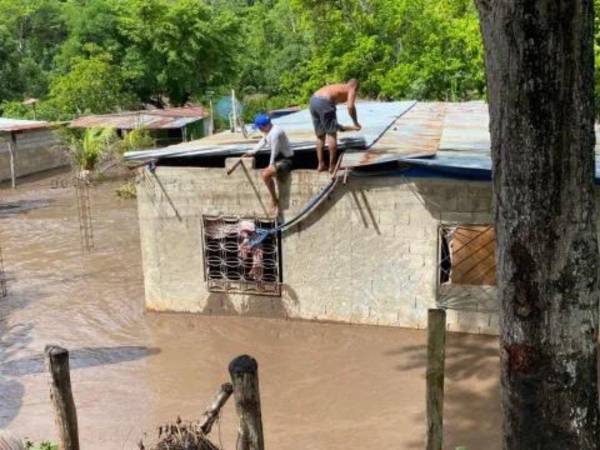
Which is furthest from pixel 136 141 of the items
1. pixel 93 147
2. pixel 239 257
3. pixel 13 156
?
pixel 239 257

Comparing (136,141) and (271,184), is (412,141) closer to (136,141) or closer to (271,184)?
(271,184)

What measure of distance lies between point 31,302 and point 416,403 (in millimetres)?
6309

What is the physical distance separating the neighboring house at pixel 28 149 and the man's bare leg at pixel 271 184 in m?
12.7

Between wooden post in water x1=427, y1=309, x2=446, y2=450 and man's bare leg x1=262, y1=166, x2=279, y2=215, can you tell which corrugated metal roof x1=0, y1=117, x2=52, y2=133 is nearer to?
man's bare leg x1=262, y1=166, x2=279, y2=215

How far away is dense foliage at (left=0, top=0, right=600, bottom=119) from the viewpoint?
22250 millimetres

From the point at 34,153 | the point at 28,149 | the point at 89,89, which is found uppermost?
the point at 89,89

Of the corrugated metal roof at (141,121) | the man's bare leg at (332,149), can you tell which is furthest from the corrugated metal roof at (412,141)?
the corrugated metal roof at (141,121)

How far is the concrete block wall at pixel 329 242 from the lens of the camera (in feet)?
27.8

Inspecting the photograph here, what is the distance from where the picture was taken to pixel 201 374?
8.13 meters

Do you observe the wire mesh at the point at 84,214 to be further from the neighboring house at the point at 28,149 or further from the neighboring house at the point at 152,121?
the neighboring house at the point at 28,149

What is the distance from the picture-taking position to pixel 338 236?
29.0ft

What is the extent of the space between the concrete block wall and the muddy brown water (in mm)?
268

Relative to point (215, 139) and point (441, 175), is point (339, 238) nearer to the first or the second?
point (441, 175)

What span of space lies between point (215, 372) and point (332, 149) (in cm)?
304
